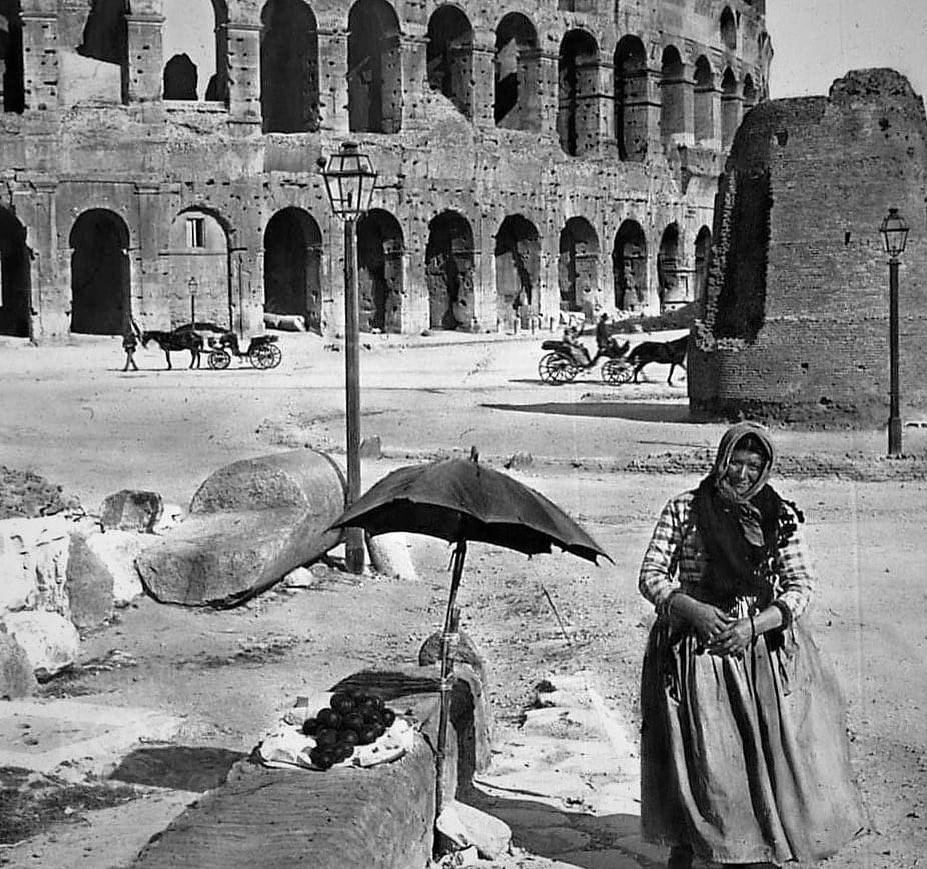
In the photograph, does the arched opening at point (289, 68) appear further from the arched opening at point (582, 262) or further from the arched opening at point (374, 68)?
the arched opening at point (582, 262)

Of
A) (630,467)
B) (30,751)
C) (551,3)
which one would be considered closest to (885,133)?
(630,467)

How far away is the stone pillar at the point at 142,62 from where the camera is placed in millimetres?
34656

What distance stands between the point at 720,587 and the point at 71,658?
496 cm

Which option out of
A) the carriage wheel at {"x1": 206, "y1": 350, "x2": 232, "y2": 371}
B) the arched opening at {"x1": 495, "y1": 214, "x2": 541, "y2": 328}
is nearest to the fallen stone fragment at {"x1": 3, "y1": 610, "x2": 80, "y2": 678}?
the carriage wheel at {"x1": 206, "y1": 350, "x2": 232, "y2": 371}

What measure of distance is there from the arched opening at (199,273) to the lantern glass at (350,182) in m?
22.9

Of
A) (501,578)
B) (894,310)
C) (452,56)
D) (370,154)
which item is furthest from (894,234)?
(452,56)

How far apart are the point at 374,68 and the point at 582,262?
7.94 meters

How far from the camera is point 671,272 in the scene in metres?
45.5

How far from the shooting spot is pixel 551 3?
4109 cm

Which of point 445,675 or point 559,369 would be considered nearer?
point 445,675

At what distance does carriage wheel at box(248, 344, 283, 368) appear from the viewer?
2884cm

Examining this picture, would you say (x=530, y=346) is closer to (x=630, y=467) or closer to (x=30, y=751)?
(x=630, y=467)

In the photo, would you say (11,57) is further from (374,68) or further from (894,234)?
(894,234)

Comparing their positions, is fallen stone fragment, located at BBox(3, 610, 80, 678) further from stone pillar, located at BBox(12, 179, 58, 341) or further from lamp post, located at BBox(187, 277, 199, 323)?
lamp post, located at BBox(187, 277, 199, 323)
